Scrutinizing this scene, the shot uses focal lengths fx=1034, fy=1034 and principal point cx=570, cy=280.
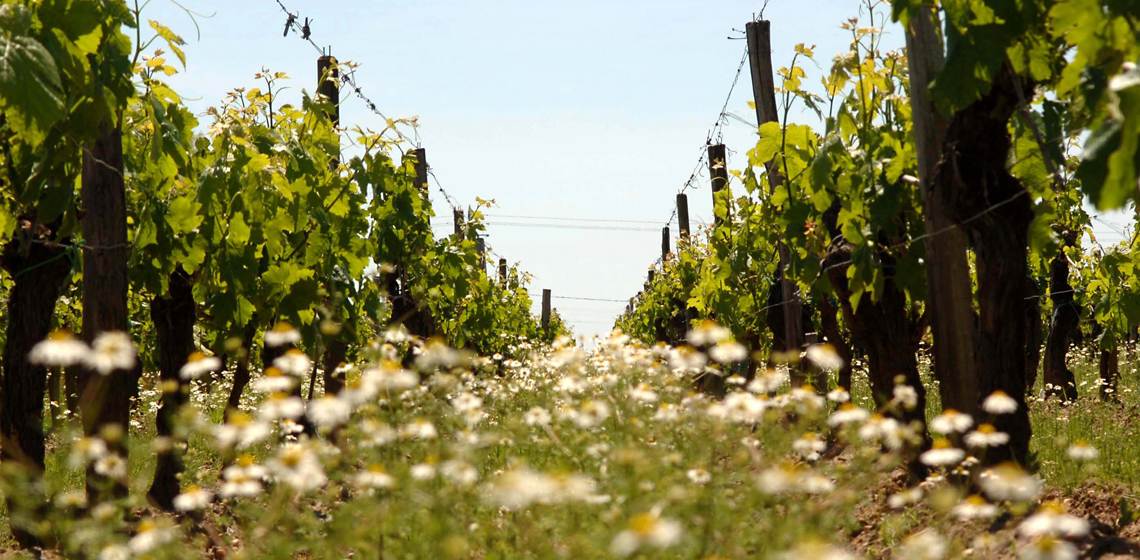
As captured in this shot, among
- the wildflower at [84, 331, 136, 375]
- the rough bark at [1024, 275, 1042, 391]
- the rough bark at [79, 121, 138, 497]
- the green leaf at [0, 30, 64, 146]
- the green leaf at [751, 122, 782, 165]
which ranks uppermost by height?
the green leaf at [751, 122, 782, 165]

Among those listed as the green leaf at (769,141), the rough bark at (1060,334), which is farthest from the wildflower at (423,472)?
the rough bark at (1060,334)

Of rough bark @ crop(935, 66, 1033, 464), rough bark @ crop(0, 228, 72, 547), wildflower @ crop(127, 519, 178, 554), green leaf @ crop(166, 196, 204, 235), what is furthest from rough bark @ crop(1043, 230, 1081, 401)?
wildflower @ crop(127, 519, 178, 554)

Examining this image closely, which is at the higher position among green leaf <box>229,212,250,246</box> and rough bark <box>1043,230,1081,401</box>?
green leaf <box>229,212,250,246</box>

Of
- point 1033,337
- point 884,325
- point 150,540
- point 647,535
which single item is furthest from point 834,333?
point 1033,337

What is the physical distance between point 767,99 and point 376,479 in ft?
23.6

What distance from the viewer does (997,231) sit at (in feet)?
15.4

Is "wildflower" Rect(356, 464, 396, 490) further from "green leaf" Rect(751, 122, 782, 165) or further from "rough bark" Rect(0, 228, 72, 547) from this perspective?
"green leaf" Rect(751, 122, 782, 165)

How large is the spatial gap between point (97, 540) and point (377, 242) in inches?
342

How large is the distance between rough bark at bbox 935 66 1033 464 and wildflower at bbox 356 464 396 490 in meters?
3.07

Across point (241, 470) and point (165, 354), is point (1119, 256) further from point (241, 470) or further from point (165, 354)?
point (241, 470)

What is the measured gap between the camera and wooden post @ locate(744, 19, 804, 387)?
8992 mm

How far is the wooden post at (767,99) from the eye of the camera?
899 cm

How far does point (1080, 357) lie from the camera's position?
1788cm

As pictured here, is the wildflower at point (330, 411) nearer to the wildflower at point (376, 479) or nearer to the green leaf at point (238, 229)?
the wildflower at point (376, 479)
